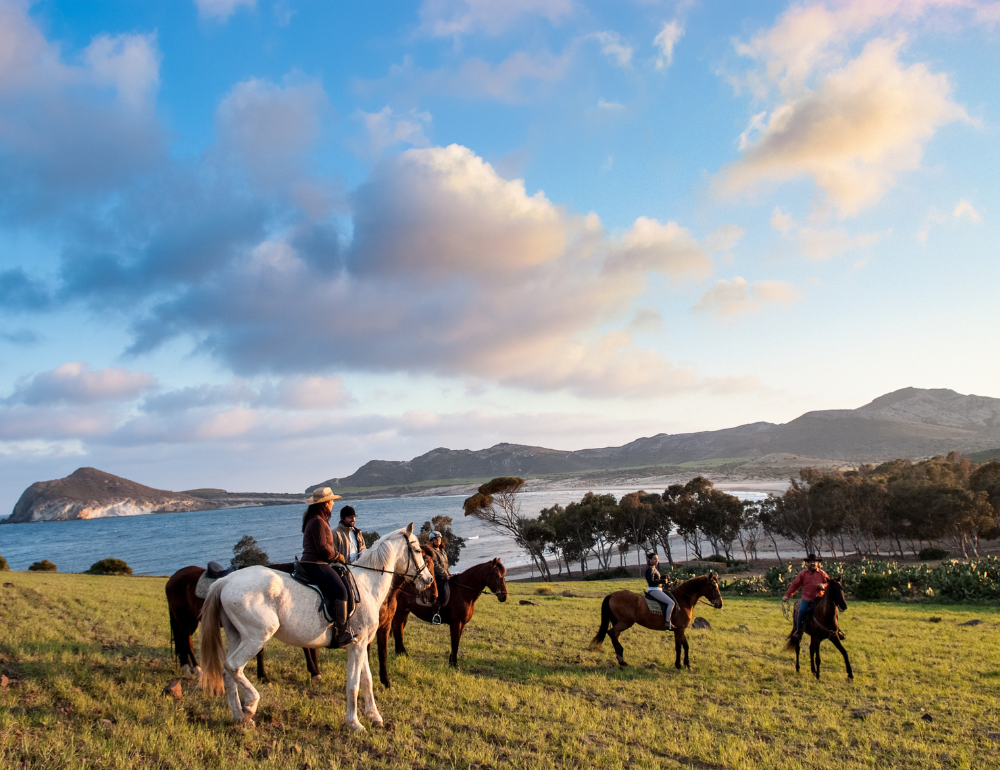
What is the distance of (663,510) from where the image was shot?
177 ft

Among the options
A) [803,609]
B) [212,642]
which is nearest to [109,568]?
[212,642]

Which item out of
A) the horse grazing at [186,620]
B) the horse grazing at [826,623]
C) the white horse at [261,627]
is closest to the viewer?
the white horse at [261,627]

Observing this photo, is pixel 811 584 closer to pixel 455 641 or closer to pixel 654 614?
pixel 654 614

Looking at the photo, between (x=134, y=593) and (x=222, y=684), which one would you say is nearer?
(x=222, y=684)

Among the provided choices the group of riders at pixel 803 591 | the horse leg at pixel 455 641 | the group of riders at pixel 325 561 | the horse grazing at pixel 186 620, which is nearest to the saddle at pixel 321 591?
the group of riders at pixel 325 561

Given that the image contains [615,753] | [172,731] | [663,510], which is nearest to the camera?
[172,731]

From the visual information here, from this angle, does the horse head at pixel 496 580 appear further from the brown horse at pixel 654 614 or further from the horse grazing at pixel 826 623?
the horse grazing at pixel 826 623

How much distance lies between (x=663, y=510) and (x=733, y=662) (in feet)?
143

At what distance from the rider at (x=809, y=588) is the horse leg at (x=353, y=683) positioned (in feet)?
32.0

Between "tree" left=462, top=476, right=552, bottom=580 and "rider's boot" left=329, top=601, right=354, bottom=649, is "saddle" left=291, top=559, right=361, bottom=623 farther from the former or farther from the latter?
"tree" left=462, top=476, right=552, bottom=580

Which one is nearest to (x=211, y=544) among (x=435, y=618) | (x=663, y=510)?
(x=663, y=510)

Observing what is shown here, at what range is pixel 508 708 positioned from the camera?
8.18m

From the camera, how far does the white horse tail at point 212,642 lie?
6629 mm

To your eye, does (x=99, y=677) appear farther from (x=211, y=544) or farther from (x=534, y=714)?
(x=211, y=544)
